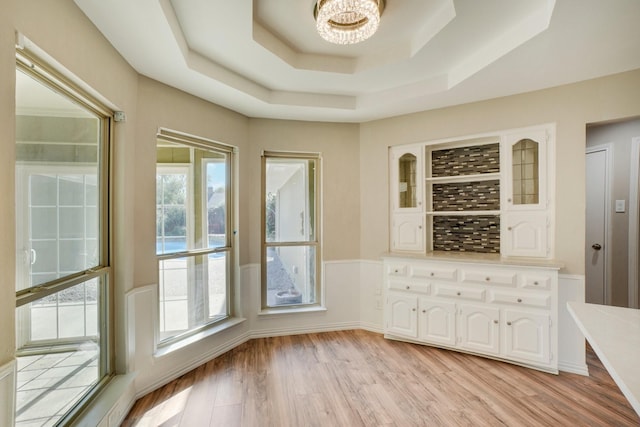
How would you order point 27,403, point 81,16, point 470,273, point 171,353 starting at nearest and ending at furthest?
1. point 27,403
2. point 81,16
3. point 171,353
4. point 470,273

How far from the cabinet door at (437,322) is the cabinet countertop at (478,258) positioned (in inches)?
17.3

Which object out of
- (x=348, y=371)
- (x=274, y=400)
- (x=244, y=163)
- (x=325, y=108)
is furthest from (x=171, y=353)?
(x=325, y=108)

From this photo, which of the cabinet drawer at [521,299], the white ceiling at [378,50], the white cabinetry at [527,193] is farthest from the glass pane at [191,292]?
the white cabinetry at [527,193]

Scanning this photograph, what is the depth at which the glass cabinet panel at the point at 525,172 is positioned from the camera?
8.77 feet

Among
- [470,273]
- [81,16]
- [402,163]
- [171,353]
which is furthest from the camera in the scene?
[402,163]

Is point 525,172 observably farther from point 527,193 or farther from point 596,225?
point 596,225

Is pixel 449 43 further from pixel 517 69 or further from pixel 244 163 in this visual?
pixel 244 163

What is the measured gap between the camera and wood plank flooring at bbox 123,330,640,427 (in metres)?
1.95

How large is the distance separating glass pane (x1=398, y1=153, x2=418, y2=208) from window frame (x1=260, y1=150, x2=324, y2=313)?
0.94 m

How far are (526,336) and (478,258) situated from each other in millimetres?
739

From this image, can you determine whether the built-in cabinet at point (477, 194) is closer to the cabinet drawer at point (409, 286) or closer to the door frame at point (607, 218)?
the cabinet drawer at point (409, 286)

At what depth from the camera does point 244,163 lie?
321 centimetres

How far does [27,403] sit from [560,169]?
3.86 m

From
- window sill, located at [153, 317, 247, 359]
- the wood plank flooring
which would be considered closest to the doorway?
the wood plank flooring
